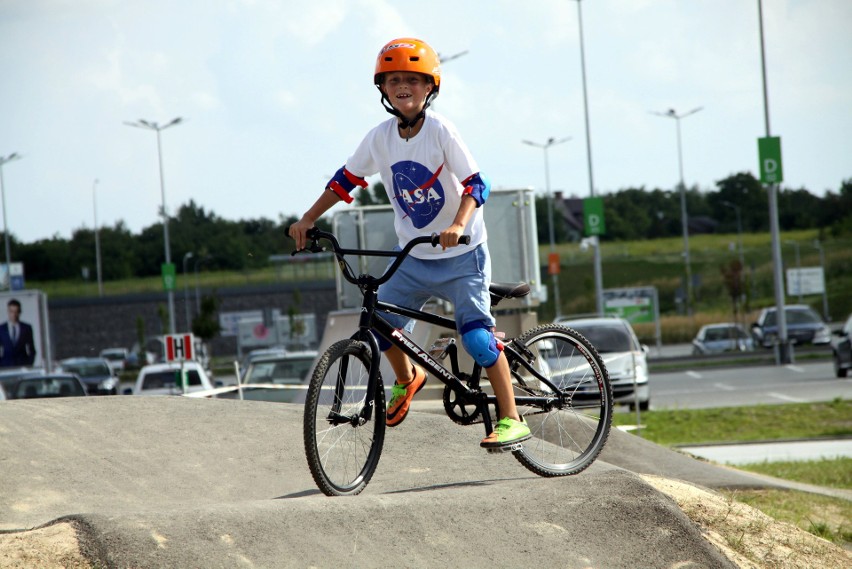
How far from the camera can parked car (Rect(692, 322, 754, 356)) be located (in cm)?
4344

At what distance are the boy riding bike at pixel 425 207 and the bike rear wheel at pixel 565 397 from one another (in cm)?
50

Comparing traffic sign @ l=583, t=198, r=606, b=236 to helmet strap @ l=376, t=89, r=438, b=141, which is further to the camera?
traffic sign @ l=583, t=198, r=606, b=236

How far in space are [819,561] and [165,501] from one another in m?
2.96

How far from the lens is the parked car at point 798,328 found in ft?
129

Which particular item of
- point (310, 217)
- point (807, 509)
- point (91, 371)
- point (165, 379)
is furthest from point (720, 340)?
point (310, 217)

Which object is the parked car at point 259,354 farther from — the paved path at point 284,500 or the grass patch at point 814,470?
the paved path at point 284,500

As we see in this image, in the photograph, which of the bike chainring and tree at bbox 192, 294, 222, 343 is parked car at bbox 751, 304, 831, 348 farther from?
the bike chainring

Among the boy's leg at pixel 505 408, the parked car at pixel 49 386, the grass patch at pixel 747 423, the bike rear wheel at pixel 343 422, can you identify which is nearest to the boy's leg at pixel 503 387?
the boy's leg at pixel 505 408

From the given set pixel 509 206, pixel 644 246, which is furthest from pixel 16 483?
pixel 644 246

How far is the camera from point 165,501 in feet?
18.1

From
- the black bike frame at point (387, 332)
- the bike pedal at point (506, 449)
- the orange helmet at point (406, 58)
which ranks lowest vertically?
Result: the bike pedal at point (506, 449)

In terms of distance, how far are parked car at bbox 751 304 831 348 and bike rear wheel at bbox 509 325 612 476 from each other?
3403 centimetres

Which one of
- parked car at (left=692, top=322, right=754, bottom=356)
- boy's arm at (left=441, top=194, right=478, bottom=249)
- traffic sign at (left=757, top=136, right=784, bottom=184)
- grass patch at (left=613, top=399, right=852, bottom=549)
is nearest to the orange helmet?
boy's arm at (left=441, top=194, right=478, bottom=249)

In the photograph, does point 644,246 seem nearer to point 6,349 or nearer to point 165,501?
point 6,349
